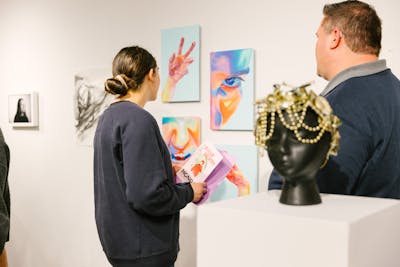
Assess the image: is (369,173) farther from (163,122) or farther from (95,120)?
(95,120)

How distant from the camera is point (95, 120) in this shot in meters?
2.76

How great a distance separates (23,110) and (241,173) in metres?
1.73

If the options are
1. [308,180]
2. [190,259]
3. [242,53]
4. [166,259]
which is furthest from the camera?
[190,259]

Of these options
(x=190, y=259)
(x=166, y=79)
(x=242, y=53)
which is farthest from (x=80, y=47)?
(x=190, y=259)

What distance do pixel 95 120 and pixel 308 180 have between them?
197 cm

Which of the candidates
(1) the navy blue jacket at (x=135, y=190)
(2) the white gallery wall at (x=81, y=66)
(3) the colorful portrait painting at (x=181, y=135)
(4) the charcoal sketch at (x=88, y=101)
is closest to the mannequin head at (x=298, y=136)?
(1) the navy blue jacket at (x=135, y=190)

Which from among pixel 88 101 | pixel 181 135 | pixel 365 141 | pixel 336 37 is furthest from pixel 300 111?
pixel 88 101

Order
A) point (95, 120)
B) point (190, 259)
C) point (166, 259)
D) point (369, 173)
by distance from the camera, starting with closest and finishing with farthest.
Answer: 1. point (369, 173)
2. point (166, 259)
3. point (190, 259)
4. point (95, 120)

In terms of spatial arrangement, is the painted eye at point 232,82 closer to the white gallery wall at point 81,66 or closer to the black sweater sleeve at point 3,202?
Result: the white gallery wall at point 81,66

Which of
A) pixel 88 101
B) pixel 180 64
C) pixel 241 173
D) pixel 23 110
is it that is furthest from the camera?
pixel 23 110

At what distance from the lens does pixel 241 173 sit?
2.18m

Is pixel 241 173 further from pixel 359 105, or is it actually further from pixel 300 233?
pixel 300 233

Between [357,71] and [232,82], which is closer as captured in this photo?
[357,71]

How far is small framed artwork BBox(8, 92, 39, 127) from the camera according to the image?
3066mm
